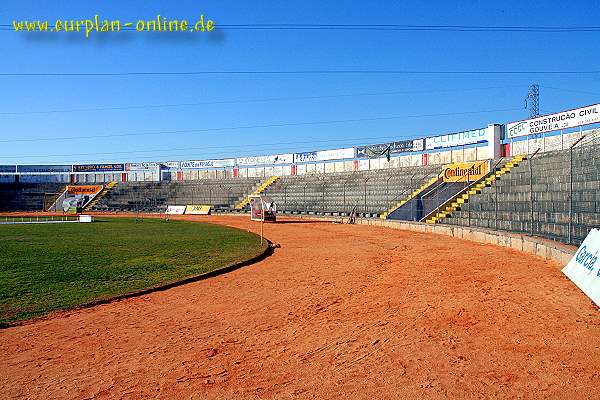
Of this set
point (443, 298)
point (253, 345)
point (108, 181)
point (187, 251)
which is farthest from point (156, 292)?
point (108, 181)

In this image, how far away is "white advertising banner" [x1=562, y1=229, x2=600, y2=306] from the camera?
7.98 metres

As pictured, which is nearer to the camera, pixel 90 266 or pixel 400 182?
pixel 90 266

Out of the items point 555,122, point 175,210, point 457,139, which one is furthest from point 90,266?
point 175,210

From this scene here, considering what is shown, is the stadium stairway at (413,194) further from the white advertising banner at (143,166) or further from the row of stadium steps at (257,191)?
the white advertising banner at (143,166)

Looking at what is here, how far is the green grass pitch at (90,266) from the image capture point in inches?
329

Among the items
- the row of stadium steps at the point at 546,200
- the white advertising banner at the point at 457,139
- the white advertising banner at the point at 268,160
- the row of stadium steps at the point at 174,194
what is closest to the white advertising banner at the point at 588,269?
Answer: the row of stadium steps at the point at 546,200

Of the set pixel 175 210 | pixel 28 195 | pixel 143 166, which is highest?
pixel 143 166

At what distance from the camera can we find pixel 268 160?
58594mm

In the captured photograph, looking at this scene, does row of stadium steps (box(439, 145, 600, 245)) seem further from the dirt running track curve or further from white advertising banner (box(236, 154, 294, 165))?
white advertising banner (box(236, 154, 294, 165))

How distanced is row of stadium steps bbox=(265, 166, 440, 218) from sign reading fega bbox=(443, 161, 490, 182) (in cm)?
264

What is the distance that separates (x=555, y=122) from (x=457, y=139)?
10.6 m

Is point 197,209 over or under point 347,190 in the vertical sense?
under

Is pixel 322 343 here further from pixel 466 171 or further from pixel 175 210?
pixel 175 210

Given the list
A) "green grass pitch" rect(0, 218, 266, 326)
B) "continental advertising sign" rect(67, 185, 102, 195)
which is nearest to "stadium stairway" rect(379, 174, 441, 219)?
"green grass pitch" rect(0, 218, 266, 326)
